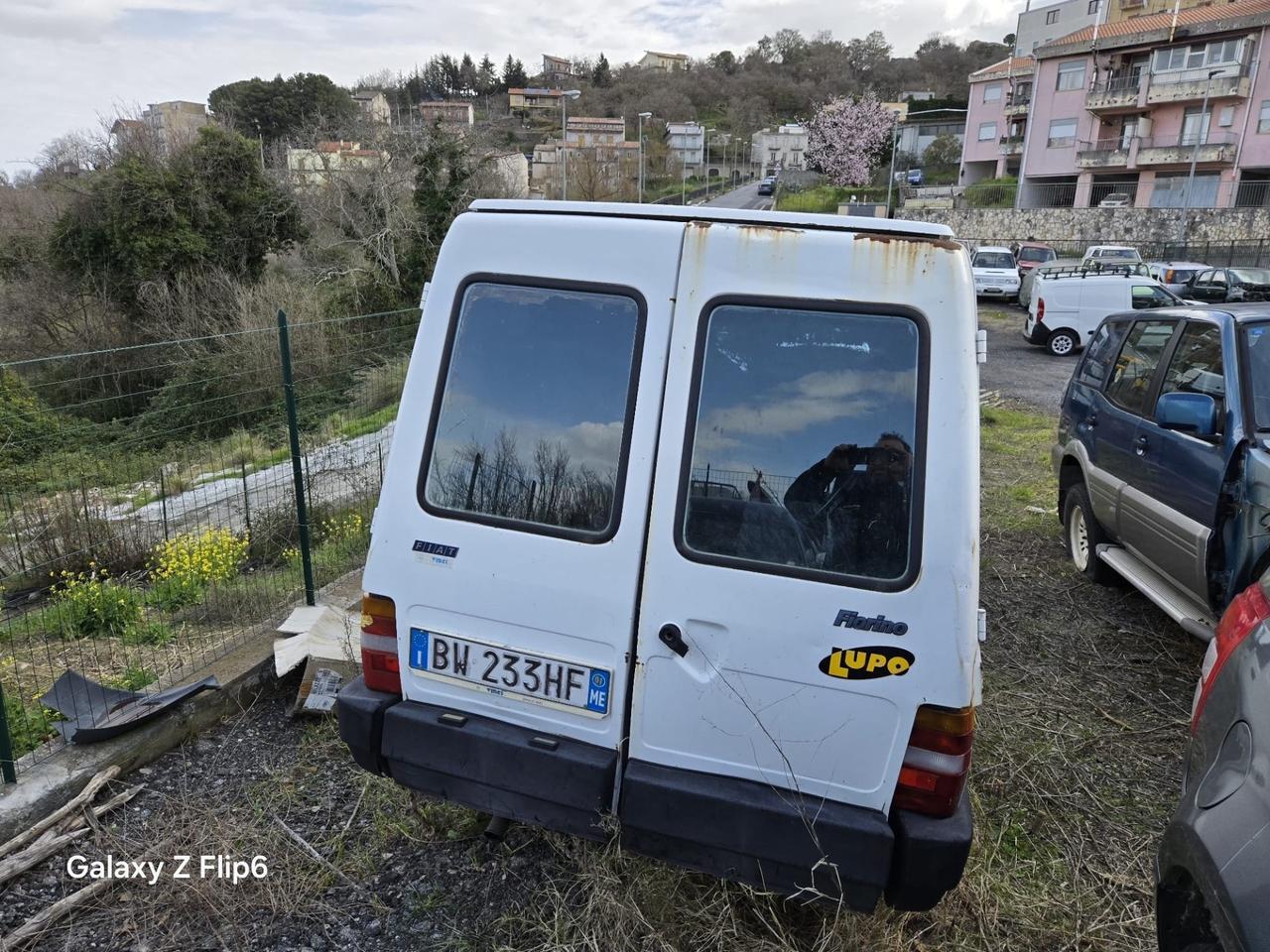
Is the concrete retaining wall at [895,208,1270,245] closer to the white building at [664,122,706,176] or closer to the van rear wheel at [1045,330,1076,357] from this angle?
the van rear wheel at [1045,330,1076,357]

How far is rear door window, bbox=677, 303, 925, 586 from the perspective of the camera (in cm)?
227

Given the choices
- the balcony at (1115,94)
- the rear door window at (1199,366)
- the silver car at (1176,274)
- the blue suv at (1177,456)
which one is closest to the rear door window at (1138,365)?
the blue suv at (1177,456)

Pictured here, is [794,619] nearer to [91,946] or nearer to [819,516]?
[819,516]

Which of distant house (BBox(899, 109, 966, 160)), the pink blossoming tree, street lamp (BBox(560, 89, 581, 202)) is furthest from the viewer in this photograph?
distant house (BBox(899, 109, 966, 160))

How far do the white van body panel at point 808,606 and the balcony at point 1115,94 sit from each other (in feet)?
168

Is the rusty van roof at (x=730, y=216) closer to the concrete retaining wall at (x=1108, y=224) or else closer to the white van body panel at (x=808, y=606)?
the white van body panel at (x=808, y=606)

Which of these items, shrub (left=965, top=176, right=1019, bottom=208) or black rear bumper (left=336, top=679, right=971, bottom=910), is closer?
black rear bumper (left=336, top=679, right=971, bottom=910)

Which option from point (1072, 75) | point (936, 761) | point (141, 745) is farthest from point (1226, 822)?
point (1072, 75)

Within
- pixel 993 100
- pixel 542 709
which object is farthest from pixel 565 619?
pixel 993 100

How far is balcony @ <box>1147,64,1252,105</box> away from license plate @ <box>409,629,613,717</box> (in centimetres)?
5018

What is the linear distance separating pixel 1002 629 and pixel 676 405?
382cm

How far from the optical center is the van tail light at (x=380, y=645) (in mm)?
2746

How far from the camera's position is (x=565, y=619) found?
250 centimetres

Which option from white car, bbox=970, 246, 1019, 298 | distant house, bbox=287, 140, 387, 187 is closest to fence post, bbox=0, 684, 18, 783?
distant house, bbox=287, 140, 387, 187
